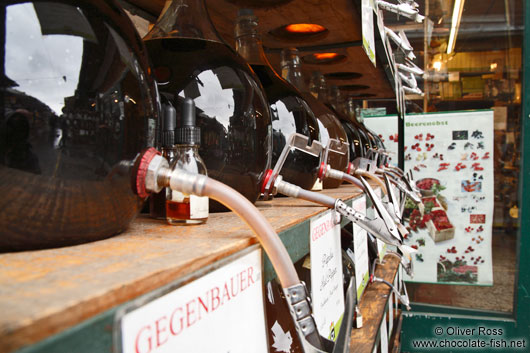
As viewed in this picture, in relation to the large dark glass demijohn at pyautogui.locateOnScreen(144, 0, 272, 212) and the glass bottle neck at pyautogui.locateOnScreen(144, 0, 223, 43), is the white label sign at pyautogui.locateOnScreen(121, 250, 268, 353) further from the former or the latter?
the glass bottle neck at pyautogui.locateOnScreen(144, 0, 223, 43)

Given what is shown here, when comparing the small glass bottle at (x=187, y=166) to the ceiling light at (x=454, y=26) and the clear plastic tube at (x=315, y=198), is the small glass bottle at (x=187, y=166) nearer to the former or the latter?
the clear plastic tube at (x=315, y=198)

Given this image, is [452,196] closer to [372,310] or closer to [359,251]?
[372,310]

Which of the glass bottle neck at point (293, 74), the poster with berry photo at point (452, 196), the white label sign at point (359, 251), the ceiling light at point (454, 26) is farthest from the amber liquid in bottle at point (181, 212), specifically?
the ceiling light at point (454, 26)

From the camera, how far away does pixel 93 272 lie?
0.25m

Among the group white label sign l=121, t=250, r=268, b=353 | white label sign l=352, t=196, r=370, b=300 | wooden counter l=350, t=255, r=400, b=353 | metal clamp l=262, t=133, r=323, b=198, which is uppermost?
metal clamp l=262, t=133, r=323, b=198

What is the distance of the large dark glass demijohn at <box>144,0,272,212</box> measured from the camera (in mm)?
516

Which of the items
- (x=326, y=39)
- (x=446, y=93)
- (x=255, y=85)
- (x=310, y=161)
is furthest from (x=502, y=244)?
(x=255, y=85)

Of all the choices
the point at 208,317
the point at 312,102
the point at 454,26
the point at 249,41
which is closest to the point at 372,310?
the point at 312,102

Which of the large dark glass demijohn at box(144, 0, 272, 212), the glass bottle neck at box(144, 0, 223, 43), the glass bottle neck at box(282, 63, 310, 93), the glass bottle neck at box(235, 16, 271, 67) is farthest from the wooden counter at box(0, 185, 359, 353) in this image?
the glass bottle neck at box(282, 63, 310, 93)

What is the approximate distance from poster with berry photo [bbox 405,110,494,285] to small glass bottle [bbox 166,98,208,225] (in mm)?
2503

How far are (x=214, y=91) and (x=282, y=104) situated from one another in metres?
0.27

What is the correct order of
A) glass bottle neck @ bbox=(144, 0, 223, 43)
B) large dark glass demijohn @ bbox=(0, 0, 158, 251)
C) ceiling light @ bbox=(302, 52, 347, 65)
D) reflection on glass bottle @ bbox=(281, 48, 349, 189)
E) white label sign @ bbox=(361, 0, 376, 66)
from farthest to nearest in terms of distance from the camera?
1. ceiling light @ bbox=(302, 52, 347, 65)
2. reflection on glass bottle @ bbox=(281, 48, 349, 189)
3. white label sign @ bbox=(361, 0, 376, 66)
4. glass bottle neck @ bbox=(144, 0, 223, 43)
5. large dark glass demijohn @ bbox=(0, 0, 158, 251)

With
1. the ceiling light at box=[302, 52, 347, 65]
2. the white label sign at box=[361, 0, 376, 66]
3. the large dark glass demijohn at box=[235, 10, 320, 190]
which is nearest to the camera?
the large dark glass demijohn at box=[235, 10, 320, 190]

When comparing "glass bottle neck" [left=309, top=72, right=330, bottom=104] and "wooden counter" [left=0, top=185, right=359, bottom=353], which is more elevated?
"glass bottle neck" [left=309, top=72, right=330, bottom=104]
